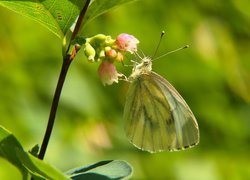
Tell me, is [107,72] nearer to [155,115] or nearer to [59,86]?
[59,86]

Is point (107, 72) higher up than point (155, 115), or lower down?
higher up

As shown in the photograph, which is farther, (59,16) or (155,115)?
(155,115)

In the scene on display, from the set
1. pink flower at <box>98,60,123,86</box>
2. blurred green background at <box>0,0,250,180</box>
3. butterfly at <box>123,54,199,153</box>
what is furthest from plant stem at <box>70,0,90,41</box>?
blurred green background at <box>0,0,250,180</box>

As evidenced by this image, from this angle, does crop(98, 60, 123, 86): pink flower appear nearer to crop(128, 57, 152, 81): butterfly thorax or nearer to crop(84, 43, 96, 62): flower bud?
crop(84, 43, 96, 62): flower bud

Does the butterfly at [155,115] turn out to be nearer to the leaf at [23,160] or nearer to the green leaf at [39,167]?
the leaf at [23,160]

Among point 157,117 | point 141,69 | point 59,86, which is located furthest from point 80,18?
point 157,117

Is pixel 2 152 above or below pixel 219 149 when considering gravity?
above

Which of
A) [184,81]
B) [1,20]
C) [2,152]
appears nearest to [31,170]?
[2,152]

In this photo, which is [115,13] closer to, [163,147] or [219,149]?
[219,149]
